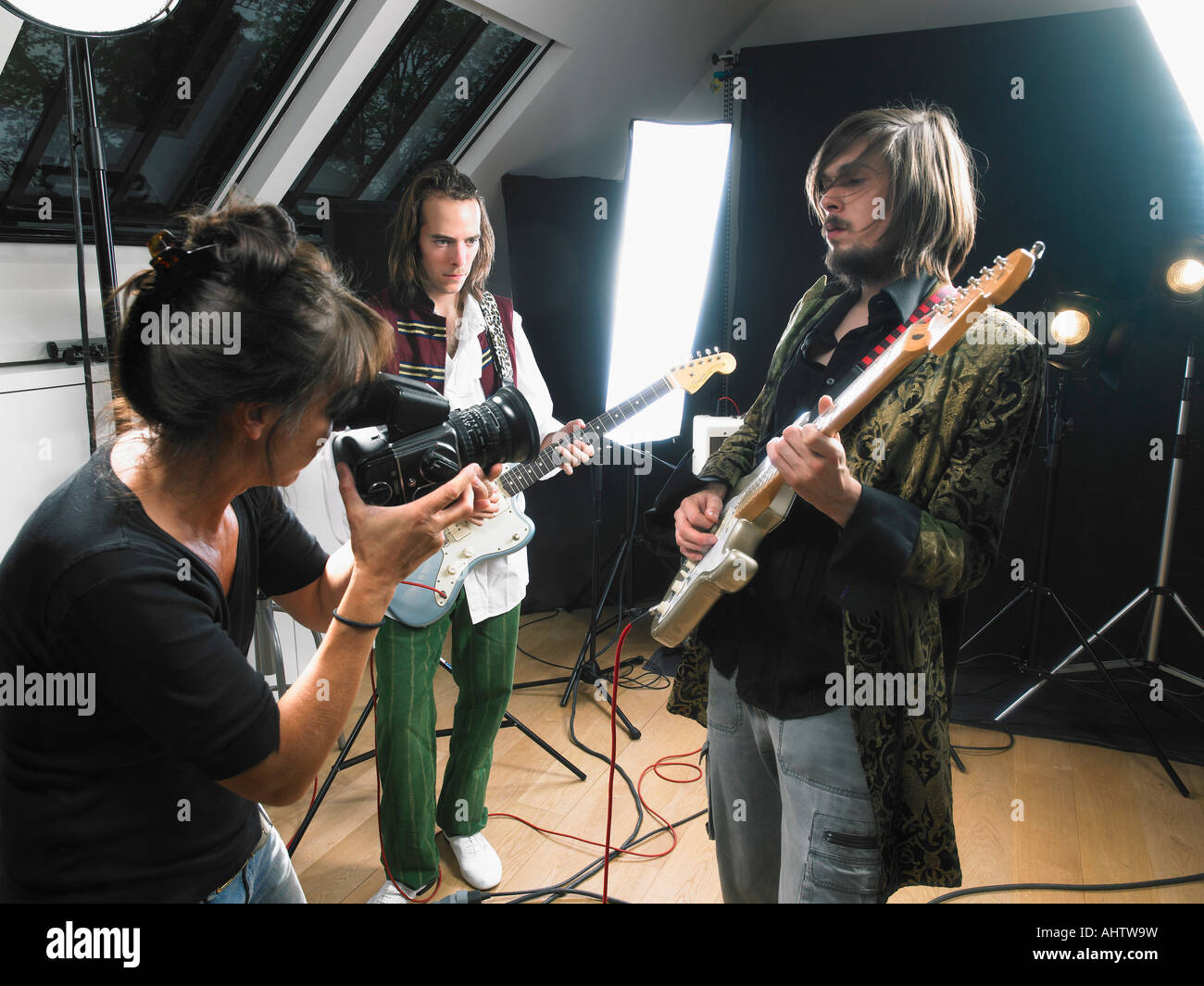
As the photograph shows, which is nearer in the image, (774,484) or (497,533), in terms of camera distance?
(774,484)

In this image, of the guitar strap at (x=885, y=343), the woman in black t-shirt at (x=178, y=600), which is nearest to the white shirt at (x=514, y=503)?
the guitar strap at (x=885, y=343)

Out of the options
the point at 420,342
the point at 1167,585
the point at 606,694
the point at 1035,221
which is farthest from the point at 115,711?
the point at 1035,221

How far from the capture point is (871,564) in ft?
3.32

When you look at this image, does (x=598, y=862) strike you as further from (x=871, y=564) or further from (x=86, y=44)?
(x=86, y=44)

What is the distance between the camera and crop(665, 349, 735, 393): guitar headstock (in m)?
2.05

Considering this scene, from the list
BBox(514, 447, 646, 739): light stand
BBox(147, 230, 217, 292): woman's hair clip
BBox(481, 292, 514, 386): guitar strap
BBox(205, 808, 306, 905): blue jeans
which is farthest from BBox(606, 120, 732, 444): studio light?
BBox(147, 230, 217, 292): woman's hair clip

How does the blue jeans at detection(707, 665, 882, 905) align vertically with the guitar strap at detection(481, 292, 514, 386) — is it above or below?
below

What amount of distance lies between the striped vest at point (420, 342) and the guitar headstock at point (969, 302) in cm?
115

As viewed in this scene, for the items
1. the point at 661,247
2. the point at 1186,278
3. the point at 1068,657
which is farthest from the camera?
the point at 661,247

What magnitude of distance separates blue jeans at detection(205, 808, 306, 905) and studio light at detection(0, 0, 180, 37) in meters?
1.28

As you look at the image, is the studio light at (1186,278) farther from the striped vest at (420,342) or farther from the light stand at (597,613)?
the striped vest at (420,342)

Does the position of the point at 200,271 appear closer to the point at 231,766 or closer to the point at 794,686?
the point at 231,766

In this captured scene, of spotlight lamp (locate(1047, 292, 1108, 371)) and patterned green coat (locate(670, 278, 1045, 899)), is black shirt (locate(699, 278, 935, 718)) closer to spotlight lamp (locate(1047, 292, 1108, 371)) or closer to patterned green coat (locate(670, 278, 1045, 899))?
patterned green coat (locate(670, 278, 1045, 899))

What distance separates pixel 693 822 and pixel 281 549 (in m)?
1.59
